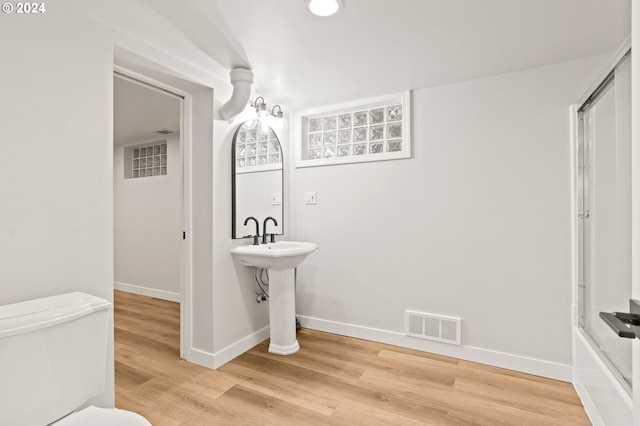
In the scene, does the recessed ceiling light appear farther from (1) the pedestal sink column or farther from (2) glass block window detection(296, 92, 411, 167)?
(1) the pedestal sink column

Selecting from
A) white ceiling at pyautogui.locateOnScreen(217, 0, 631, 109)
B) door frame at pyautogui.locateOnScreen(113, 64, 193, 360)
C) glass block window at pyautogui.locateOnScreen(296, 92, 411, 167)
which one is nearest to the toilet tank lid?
door frame at pyautogui.locateOnScreen(113, 64, 193, 360)

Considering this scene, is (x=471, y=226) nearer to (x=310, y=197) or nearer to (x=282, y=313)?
(x=310, y=197)

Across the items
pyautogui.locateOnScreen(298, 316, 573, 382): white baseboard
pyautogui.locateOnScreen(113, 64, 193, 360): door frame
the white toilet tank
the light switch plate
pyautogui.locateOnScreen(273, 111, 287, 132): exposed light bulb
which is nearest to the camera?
the white toilet tank

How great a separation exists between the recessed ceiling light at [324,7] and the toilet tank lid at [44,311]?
5.47ft

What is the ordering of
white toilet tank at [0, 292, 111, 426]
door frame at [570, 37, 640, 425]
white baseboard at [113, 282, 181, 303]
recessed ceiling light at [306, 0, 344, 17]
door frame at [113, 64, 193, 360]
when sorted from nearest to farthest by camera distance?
1. white toilet tank at [0, 292, 111, 426]
2. door frame at [570, 37, 640, 425]
3. recessed ceiling light at [306, 0, 344, 17]
4. door frame at [113, 64, 193, 360]
5. white baseboard at [113, 282, 181, 303]

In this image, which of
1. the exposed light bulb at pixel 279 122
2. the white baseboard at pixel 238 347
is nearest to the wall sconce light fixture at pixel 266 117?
the exposed light bulb at pixel 279 122

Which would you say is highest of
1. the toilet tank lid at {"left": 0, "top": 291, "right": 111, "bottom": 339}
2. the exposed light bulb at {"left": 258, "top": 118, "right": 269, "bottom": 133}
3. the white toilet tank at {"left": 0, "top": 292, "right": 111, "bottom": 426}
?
the exposed light bulb at {"left": 258, "top": 118, "right": 269, "bottom": 133}

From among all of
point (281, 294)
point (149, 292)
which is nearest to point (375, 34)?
point (281, 294)

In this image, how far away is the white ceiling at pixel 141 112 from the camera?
274 centimetres

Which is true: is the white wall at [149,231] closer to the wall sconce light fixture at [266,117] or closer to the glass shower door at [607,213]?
the wall sconce light fixture at [266,117]

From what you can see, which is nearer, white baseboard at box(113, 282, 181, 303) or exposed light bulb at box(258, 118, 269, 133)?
exposed light bulb at box(258, 118, 269, 133)

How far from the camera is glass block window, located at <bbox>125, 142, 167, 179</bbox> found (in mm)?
4348

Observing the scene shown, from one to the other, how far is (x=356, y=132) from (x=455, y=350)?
1972 millimetres

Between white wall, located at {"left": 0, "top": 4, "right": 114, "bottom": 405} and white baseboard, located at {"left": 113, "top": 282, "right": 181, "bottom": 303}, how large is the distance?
258 centimetres
